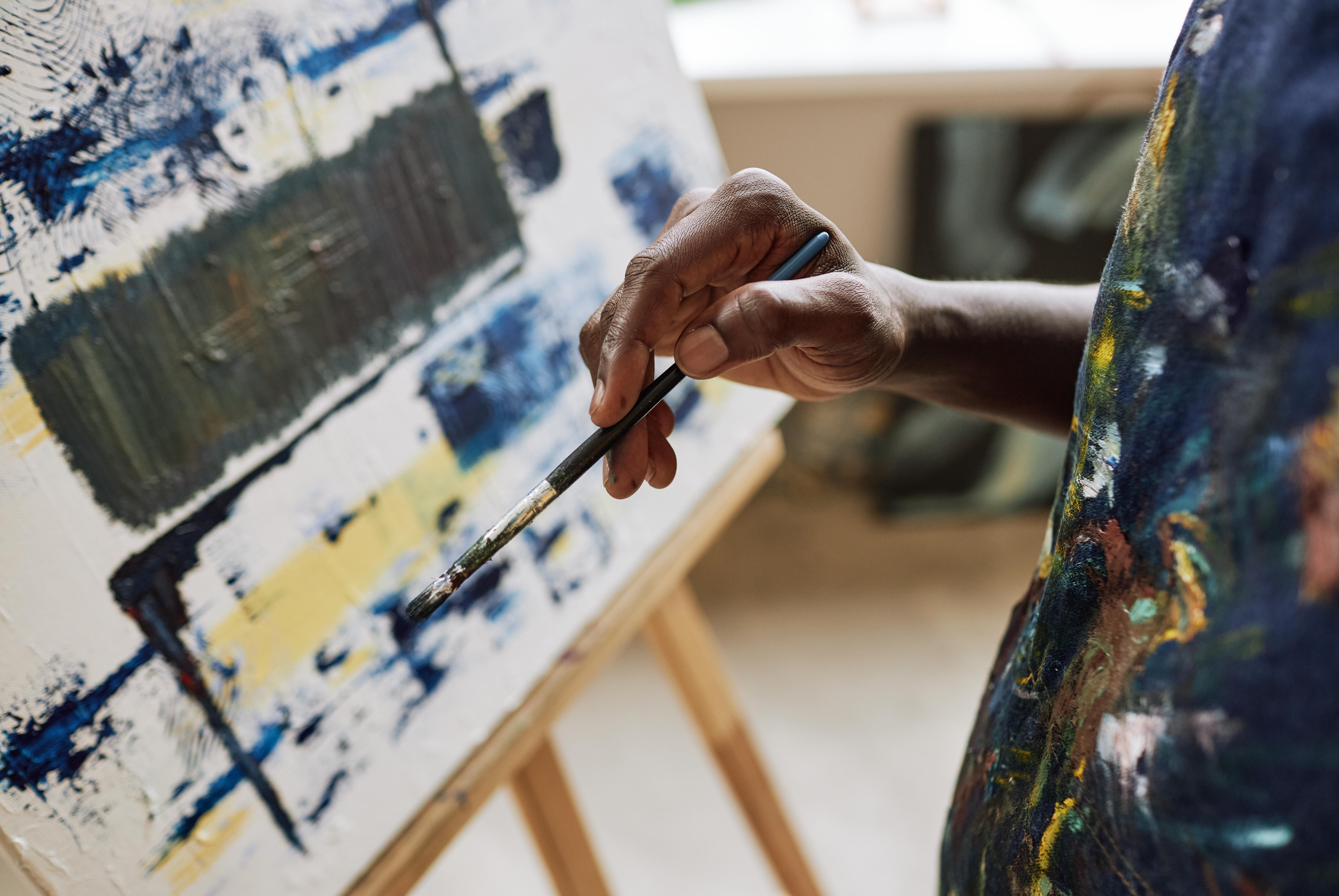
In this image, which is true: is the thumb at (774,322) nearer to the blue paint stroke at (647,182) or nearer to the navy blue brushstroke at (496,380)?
the navy blue brushstroke at (496,380)

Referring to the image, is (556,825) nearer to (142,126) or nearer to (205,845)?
(205,845)

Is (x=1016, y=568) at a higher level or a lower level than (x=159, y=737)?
lower

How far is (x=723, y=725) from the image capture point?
114 cm

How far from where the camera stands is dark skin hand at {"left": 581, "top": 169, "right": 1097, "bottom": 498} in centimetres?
58

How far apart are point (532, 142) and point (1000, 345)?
478 millimetres

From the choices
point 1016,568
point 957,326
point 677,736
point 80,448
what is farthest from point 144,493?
point 1016,568

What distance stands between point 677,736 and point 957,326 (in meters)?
1.30

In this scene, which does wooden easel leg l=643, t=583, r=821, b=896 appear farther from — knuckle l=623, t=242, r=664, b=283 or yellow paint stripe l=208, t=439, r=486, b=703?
knuckle l=623, t=242, r=664, b=283

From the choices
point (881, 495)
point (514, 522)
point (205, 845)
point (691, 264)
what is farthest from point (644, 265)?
point (881, 495)

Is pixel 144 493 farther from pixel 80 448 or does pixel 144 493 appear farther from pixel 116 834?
pixel 116 834

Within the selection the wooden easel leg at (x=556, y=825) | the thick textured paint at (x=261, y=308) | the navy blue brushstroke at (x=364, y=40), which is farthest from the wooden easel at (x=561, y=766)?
the navy blue brushstroke at (x=364, y=40)

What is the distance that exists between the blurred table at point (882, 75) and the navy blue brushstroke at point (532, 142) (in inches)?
31.5

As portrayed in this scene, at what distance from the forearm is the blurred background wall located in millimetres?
1074

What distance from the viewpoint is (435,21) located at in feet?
2.60
